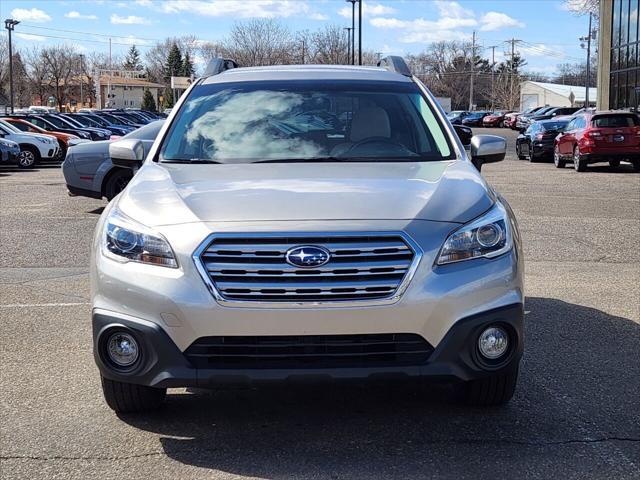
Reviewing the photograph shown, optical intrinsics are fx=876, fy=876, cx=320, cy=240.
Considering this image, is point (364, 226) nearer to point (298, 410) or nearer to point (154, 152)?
point (298, 410)

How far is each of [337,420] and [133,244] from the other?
1364mm

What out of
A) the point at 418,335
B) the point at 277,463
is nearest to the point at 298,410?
the point at 277,463

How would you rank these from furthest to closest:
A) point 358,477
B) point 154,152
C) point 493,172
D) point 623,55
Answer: point 623,55, point 493,172, point 154,152, point 358,477

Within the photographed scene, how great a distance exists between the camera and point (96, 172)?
13.4 m

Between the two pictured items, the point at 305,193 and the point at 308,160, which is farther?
the point at 308,160

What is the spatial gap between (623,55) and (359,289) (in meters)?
36.1

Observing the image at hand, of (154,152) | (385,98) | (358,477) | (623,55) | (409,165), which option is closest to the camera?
(358,477)

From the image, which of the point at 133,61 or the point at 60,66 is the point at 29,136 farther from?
the point at 133,61

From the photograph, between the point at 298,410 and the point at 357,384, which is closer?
the point at 357,384

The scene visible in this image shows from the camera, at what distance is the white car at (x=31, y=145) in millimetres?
26969

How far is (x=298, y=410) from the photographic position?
4582 mm

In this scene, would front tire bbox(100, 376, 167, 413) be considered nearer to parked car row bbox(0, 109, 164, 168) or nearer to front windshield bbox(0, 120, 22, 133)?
parked car row bbox(0, 109, 164, 168)

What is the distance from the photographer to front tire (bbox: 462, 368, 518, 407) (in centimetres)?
436

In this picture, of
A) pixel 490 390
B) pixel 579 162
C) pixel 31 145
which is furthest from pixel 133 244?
pixel 31 145
